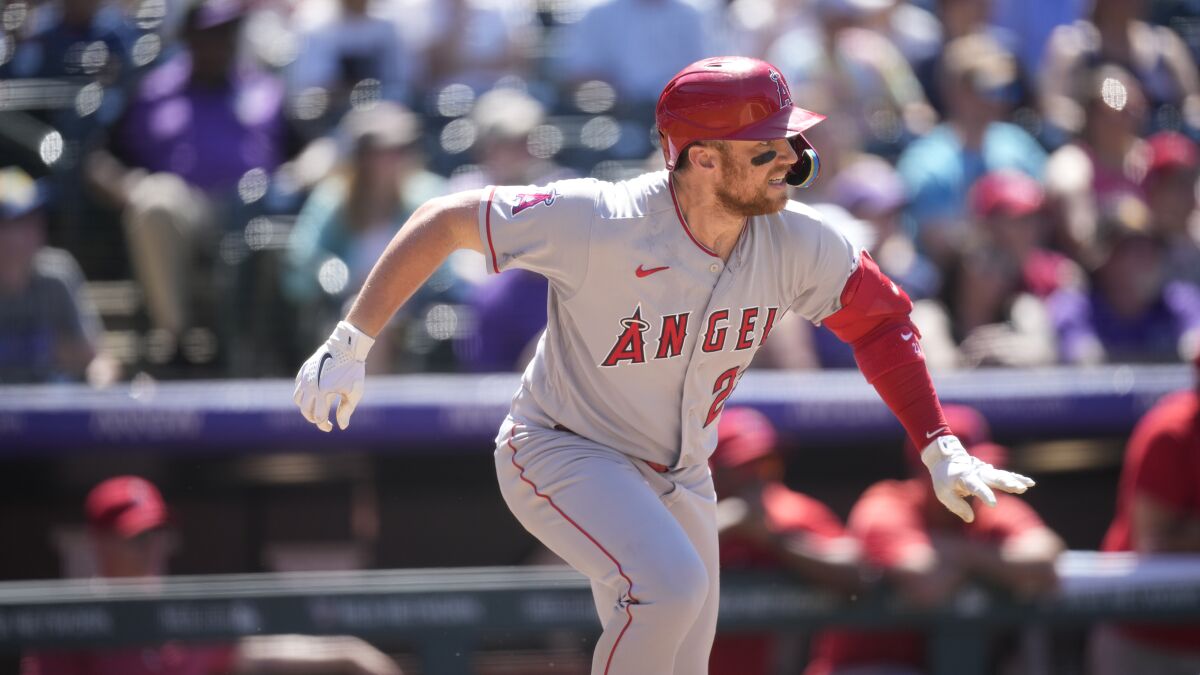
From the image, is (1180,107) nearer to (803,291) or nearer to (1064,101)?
(1064,101)

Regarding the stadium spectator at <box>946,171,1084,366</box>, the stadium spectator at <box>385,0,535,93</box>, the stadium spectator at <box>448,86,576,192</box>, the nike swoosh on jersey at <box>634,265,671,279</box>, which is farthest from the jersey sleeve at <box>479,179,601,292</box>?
the stadium spectator at <box>385,0,535,93</box>

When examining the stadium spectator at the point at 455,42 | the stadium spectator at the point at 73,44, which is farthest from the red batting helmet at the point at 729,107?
the stadium spectator at the point at 73,44

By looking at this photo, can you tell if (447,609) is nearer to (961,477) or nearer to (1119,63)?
(961,477)

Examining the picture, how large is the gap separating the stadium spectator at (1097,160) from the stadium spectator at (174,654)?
344 centimetres

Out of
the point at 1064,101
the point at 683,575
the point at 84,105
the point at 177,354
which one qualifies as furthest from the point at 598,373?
the point at 1064,101

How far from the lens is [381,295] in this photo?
302 centimetres

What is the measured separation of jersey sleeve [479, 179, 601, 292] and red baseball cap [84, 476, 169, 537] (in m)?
2.22

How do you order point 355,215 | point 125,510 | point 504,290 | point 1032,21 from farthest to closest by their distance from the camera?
point 1032,21, point 355,215, point 504,290, point 125,510

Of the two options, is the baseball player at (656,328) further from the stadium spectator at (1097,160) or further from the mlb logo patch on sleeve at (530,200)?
the stadium spectator at (1097,160)

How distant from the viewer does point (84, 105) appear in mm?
6219

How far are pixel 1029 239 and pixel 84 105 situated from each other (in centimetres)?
397

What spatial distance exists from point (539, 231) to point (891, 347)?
84 centimetres

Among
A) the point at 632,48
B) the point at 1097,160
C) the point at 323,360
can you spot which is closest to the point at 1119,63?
the point at 1097,160

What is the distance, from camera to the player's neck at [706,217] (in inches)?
120
